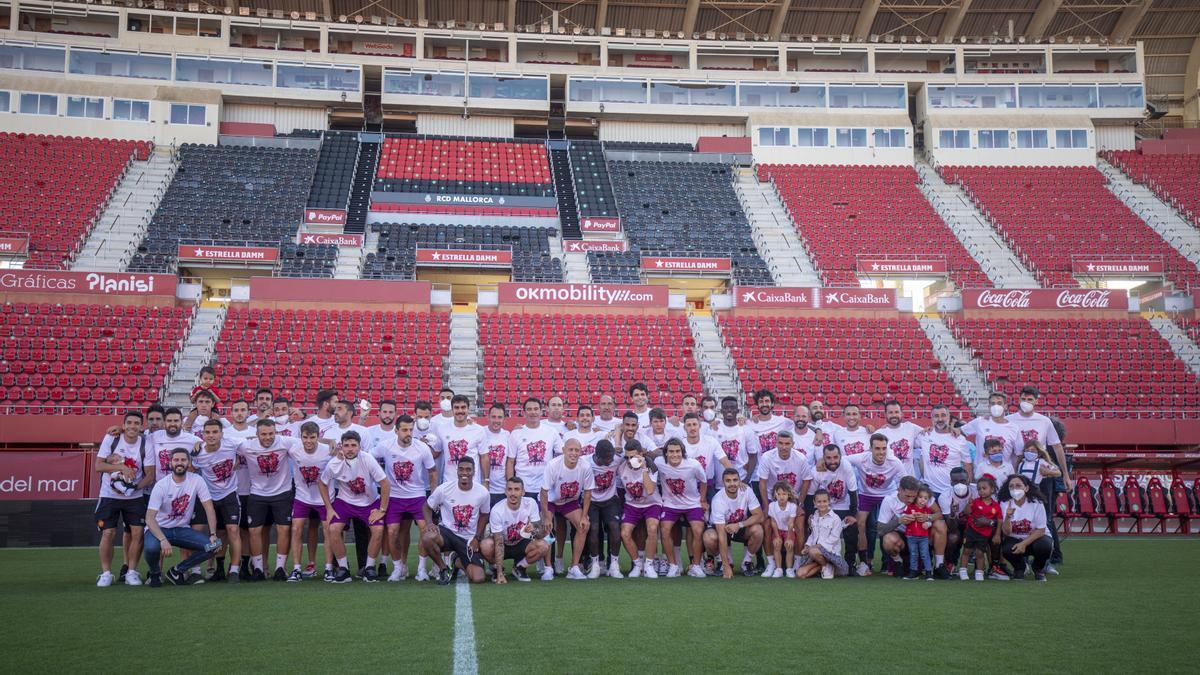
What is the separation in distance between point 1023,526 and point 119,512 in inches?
387

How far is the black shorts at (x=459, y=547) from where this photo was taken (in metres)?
9.93

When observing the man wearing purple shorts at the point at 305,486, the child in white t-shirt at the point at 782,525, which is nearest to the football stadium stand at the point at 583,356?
the child in white t-shirt at the point at 782,525

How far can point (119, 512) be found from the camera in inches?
398

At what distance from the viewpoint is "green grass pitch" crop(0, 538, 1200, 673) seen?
214 inches

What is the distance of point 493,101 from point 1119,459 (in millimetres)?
32383

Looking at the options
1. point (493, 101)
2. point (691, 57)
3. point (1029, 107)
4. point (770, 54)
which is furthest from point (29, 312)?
point (1029, 107)

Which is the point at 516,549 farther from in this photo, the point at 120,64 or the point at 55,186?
the point at 120,64

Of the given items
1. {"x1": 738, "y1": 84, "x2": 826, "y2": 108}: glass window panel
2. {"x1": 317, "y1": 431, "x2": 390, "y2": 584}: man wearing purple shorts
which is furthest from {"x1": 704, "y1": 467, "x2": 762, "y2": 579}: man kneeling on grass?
{"x1": 738, "y1": 84, "x2": 826, "y2": 108}: glass window panel

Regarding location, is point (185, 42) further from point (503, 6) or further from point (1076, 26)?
point (1076, 26)

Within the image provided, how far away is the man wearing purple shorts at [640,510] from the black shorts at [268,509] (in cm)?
375

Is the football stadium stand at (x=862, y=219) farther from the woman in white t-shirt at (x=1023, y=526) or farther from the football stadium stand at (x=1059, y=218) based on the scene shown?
the woman in white t-shirt at (x=1023, y=526)

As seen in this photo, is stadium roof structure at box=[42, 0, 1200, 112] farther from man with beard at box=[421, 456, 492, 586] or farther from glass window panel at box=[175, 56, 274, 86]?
man with beard at box=[421, 456, 492, 586]

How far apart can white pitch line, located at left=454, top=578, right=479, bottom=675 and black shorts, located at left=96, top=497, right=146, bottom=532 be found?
3834 mm

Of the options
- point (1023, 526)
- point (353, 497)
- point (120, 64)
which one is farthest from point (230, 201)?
point (1023, 526)
